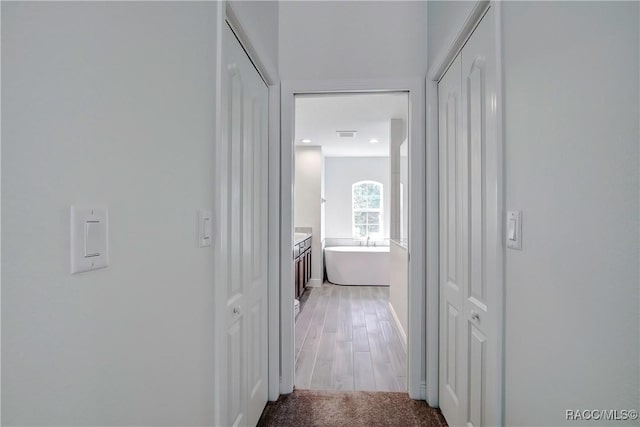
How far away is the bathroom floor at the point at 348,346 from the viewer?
7.46ft

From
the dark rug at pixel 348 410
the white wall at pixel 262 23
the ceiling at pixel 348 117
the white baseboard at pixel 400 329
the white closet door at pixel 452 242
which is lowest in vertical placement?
the dark rug at pixel 348 410

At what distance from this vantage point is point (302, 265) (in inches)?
183

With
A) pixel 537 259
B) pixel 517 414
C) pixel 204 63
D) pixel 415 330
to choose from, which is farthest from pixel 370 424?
pixel 204 63

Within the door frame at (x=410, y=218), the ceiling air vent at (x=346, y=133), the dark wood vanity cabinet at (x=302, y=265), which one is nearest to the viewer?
the door frame at (x=410, y=218)

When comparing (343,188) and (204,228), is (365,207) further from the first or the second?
(204,228)

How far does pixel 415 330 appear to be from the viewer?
2.01 metres

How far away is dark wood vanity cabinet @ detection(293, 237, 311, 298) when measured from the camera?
4.17 meters

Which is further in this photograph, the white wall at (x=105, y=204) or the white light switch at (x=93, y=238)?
the white light switch at (x=93, y=238)

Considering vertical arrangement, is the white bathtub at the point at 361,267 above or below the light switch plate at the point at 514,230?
below

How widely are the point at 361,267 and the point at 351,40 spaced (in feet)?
13.3

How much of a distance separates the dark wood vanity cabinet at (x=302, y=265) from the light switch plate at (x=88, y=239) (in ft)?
10.8

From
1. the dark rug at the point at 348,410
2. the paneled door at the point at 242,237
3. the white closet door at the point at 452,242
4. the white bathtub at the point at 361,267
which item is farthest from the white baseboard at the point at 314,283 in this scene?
the white closet door at the point at 452,242

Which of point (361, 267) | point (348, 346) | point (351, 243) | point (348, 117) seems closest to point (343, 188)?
point (351, 243)

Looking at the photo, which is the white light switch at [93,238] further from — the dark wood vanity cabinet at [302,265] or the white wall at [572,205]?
the dark wood vanity cabinet at [302,265]
